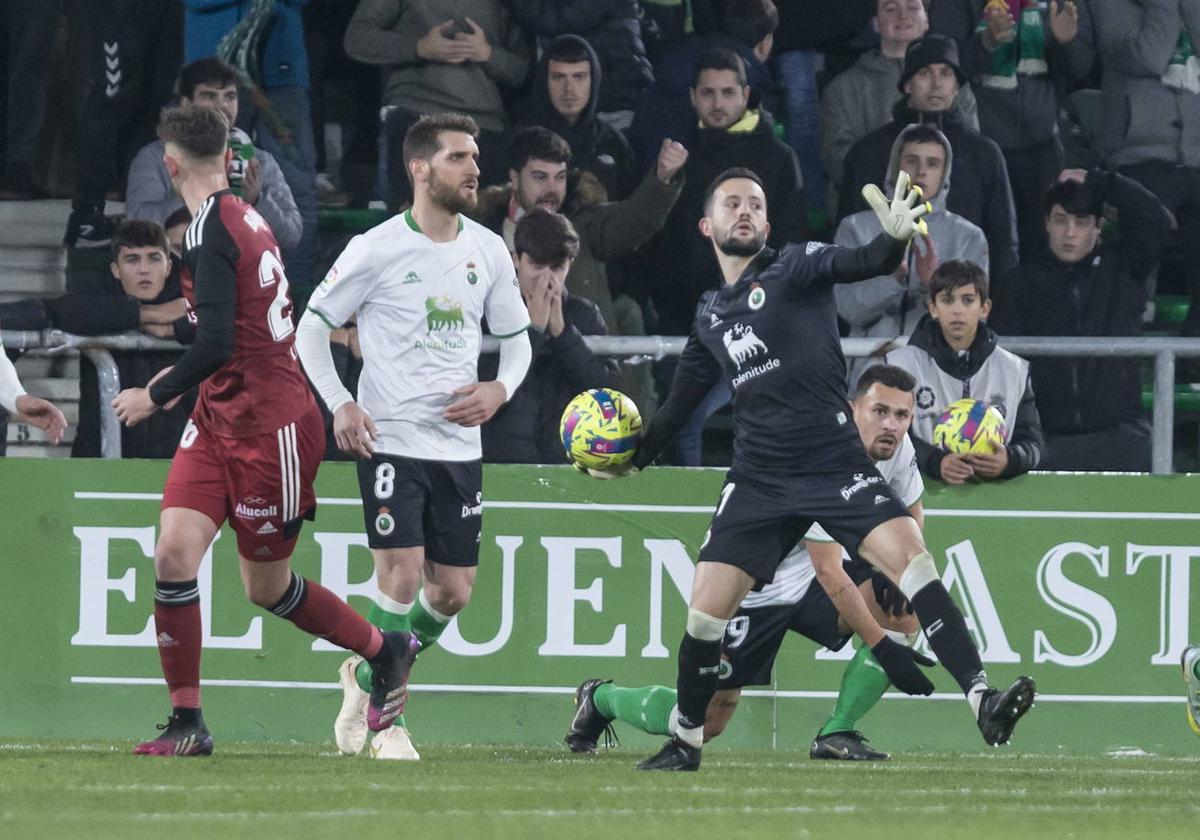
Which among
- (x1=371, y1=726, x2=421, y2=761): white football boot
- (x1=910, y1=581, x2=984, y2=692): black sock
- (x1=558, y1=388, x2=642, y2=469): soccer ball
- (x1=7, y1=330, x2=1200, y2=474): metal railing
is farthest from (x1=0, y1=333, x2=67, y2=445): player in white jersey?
(x1=910, y1=581, x2=984, y2=692): black sock

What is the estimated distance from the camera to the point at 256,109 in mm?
10633

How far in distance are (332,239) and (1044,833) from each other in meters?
6.92

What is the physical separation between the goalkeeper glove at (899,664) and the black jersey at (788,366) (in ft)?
3.89

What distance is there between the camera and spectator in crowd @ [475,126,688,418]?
33.0 ft

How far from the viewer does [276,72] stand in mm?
11016

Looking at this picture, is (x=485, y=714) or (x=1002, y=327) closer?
(x=485, y=714)

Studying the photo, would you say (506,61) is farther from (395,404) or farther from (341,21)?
(395,404)

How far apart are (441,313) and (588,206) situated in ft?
9.26

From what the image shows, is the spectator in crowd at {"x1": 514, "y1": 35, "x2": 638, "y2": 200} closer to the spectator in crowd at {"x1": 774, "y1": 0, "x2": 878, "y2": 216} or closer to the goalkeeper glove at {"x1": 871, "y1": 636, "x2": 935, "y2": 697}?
the spectator in crowd at {"x1": 774, "y1": 0, "x2": 878, "y2": 216}

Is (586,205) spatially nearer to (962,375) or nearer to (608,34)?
(608,34)

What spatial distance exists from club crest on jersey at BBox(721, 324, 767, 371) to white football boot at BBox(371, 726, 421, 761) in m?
1.75

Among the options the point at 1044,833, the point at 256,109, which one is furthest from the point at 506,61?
the point at 1044,833

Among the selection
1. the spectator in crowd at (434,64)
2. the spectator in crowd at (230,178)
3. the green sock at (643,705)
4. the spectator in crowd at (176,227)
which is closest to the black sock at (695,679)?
the green sock at (643,705)

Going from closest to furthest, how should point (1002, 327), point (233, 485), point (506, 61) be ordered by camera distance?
point (233, 485) → point (1002, 327) → point (506, 61)
